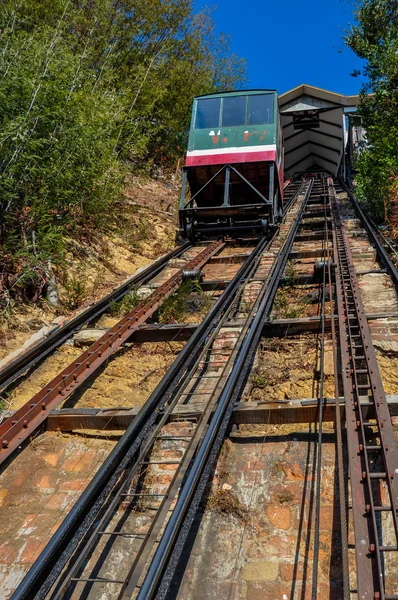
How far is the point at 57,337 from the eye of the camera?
16.2 ft

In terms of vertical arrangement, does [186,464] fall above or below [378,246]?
below

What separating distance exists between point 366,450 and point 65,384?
2439 mm

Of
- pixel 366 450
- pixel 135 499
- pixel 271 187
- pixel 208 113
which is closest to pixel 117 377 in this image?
pixel 135 499

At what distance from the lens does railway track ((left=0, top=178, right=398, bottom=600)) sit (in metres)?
2.00

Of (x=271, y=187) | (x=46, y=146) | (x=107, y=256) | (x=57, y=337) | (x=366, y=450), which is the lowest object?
(x=366, y=450)

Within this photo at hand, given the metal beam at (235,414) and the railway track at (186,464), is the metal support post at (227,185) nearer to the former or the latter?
the railway track at (186,464)

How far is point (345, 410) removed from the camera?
121 inches

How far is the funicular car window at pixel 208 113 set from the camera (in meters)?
10.1

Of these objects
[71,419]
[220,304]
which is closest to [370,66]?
[220,304]

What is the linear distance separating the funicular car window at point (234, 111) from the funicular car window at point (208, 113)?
0.16 meters

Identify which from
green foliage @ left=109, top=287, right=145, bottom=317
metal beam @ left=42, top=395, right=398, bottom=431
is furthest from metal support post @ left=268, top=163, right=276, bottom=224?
metal beam @ left=42, top=395, right=398, bottom=431

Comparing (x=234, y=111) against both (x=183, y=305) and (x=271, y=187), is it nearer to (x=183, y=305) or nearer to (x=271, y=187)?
(x=271, y=187)

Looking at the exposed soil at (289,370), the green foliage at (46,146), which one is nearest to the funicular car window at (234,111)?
the green foliage at (46,146)

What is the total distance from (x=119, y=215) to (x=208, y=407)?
25.5 ft
